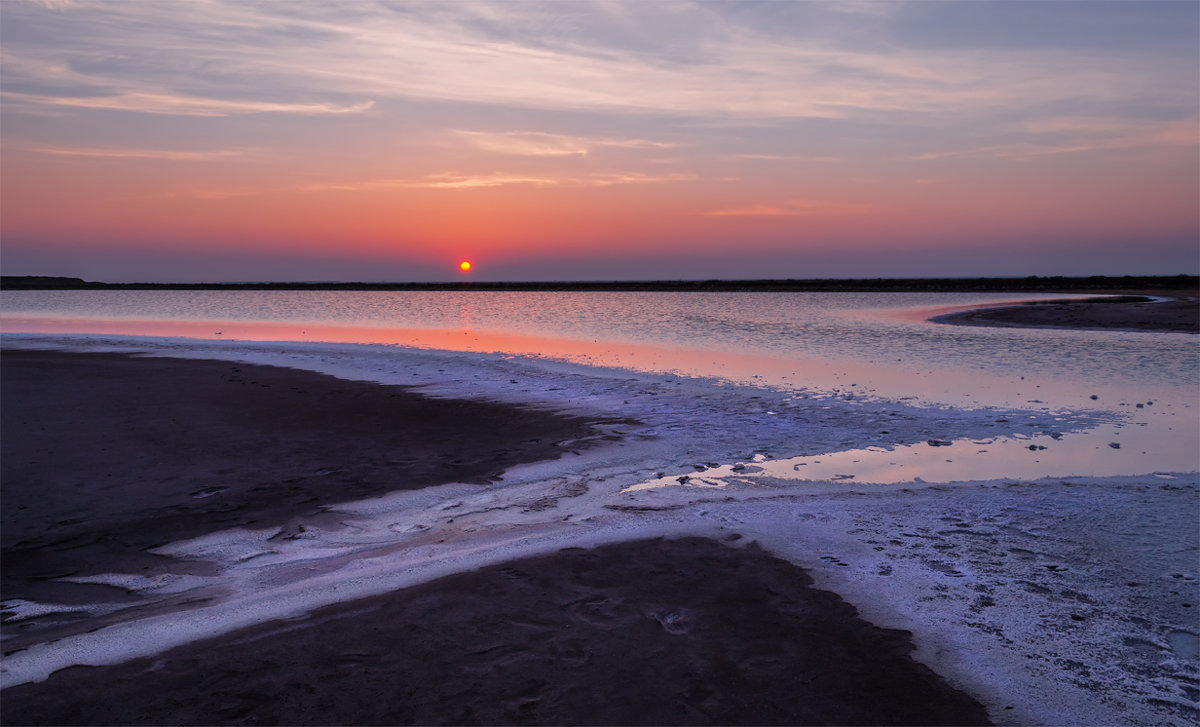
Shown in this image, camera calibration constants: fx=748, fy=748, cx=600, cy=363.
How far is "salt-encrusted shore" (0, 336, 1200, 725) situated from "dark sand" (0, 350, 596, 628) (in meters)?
0.55

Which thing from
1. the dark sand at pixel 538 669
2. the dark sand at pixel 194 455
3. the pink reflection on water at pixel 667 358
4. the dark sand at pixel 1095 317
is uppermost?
the dark sand at pixel 1095 317

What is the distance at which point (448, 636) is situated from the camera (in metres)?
5.48

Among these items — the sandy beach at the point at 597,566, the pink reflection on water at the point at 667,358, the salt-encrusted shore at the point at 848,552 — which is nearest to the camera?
the sandy beach at the point at 597,566

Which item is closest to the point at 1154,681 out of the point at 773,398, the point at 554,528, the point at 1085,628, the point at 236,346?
the point at 1085,628

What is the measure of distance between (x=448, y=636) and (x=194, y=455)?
25.1ft

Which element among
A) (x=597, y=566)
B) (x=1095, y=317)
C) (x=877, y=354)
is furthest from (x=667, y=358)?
(x=1095, y=317)

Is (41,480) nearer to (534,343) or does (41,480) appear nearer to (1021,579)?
(1021,579)

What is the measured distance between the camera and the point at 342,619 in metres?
5.80

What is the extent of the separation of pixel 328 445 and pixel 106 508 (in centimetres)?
358

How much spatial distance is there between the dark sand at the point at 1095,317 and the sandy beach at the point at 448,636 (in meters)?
35.8

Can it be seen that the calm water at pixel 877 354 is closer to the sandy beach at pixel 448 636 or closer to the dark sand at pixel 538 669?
the sandy beach at pixel 448 636

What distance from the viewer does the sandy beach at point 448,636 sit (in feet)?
15.2

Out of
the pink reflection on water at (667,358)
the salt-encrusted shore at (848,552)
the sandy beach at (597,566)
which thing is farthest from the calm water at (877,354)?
the salt-encrusted shore at (848,552)

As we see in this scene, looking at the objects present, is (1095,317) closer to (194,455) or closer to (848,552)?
(848,552)
